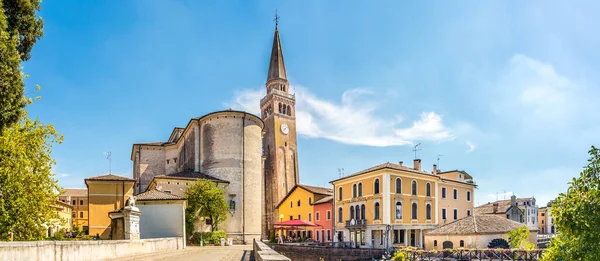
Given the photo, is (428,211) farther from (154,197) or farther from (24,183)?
(24,183)

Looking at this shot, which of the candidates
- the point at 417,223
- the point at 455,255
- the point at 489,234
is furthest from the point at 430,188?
the point at 455,255

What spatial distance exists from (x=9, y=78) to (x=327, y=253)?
26.9 m

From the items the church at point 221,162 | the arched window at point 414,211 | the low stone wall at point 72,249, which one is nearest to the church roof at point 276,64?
the church at point 221,162

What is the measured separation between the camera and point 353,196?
4169 centimetres

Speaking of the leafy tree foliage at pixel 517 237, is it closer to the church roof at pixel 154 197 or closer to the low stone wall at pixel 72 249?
the low stone wall at pixel 72 249

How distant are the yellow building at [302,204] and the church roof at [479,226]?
719 inches

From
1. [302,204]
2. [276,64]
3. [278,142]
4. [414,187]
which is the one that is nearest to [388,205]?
[414,187]

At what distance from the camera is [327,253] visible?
3253 cm

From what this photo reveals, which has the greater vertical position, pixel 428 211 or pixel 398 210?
pixel 398 210

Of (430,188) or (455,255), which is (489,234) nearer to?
(455,255)

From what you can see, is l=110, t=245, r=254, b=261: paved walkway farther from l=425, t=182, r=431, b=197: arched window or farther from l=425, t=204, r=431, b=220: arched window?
l=425, t=182, r=431, b=197: arched window

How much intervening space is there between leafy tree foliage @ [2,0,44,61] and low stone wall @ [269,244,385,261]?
25037mm

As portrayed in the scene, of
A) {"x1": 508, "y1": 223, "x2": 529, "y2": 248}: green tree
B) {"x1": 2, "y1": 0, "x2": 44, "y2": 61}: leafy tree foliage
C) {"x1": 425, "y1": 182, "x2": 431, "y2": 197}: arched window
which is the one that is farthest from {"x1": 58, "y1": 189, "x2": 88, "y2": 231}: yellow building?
{"x1": 2, "y1": 0, "x2": 44, "y2": 61}: leafy tree foliage

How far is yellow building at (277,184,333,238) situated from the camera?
165 ft
